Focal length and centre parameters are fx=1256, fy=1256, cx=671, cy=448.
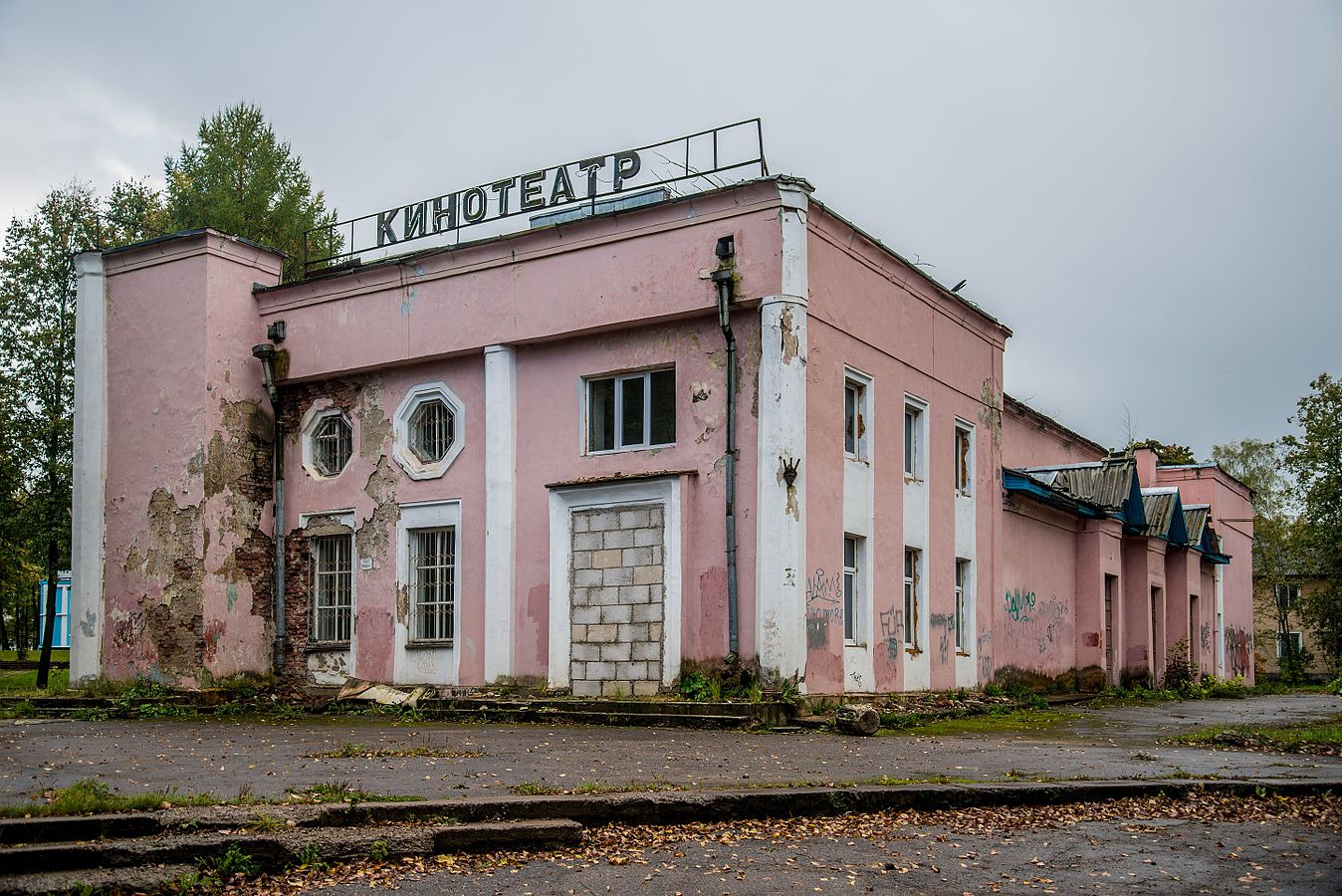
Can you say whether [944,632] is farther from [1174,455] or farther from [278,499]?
[1174,455]

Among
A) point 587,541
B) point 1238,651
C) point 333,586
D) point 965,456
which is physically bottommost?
point 1238,651

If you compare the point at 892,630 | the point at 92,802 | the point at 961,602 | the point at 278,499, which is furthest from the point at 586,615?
the point at 92,802

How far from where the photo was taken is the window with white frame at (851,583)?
57.3 feet

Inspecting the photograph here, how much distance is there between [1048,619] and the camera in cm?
2444

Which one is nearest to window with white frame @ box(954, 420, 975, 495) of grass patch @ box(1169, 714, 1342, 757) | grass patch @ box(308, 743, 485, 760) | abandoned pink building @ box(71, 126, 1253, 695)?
abandoned pink building @ box(71, 126, 1253, 695)

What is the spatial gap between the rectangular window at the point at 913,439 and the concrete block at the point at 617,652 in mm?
5765

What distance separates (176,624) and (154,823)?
14.2 meters

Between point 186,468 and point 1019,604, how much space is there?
14711 millimetres

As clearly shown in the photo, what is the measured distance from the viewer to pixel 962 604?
828 inches

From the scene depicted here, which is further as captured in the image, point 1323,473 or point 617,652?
point 1323,473

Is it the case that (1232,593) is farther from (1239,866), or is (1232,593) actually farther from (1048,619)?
(1239,866)

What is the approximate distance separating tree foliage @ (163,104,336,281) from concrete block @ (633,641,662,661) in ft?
74.3

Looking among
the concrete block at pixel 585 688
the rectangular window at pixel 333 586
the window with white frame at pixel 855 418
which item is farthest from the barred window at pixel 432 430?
the window with white frame at pixel 855 418

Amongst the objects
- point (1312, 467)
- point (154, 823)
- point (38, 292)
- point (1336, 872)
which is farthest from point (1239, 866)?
point (1312, 467)
